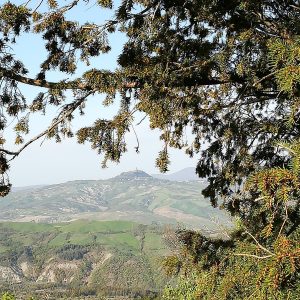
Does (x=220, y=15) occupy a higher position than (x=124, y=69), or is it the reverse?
(x=220, y=15)

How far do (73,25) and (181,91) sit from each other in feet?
6.80

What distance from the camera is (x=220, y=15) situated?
254 inches

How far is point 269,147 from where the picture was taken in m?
7.64

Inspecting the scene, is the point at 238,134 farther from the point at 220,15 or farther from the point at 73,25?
the point at 73,25

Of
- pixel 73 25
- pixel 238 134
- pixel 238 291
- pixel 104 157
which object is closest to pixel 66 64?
pixel 73 25

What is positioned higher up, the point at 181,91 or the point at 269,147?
the point at 181,91

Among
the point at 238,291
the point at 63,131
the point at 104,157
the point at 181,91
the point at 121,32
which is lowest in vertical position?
the point at 238,291

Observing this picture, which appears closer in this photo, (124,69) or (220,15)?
(124,69)

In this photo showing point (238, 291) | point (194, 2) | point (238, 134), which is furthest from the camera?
point (238, 134)

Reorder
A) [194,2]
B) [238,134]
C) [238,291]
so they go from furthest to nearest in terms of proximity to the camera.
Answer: [238,134] < [194,2] < [238,291]

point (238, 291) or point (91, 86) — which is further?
point (91, 86)

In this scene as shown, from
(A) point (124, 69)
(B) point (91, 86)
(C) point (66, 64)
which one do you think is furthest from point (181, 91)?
(C) point (66, 64)

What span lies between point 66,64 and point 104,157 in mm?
1792

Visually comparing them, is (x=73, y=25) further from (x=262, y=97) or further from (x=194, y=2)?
(x=262, y=97)
